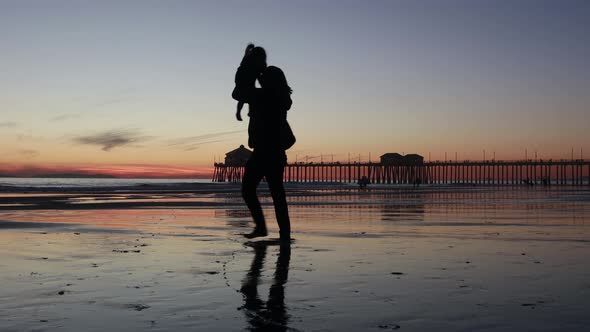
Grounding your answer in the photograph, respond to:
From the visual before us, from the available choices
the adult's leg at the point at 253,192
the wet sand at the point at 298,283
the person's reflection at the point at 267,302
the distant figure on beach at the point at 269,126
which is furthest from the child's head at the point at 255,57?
the person's reflection at the point at 267,302

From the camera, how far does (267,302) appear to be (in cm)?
347

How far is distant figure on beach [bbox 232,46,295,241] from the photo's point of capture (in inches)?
266

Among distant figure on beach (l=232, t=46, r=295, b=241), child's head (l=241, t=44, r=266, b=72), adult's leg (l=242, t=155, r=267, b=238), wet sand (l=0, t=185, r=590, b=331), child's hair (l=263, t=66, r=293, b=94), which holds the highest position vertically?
child's head (l=241, t=44, r=266, b=72)

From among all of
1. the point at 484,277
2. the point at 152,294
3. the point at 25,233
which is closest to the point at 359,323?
the point at 152,294

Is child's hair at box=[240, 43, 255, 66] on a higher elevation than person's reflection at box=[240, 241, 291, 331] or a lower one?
higher

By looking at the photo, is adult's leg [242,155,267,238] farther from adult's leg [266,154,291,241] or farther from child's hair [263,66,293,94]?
child's hair [263,66,293,94]

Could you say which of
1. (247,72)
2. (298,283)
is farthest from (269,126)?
(298,283)

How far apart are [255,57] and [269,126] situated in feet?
2.73

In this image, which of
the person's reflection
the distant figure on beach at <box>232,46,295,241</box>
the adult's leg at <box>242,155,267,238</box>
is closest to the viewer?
the person's reflection

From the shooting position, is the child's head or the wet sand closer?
the wet sand

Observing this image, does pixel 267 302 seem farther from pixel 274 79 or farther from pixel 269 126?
pixel 274 79

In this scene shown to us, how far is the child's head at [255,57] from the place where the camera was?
6.90 m

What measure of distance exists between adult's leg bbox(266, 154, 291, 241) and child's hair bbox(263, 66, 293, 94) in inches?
30.6

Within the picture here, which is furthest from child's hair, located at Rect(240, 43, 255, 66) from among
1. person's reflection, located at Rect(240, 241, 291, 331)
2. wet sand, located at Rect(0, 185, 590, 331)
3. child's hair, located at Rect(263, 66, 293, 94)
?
person's reflection, located at Rect(240, 241, 291, 331)
